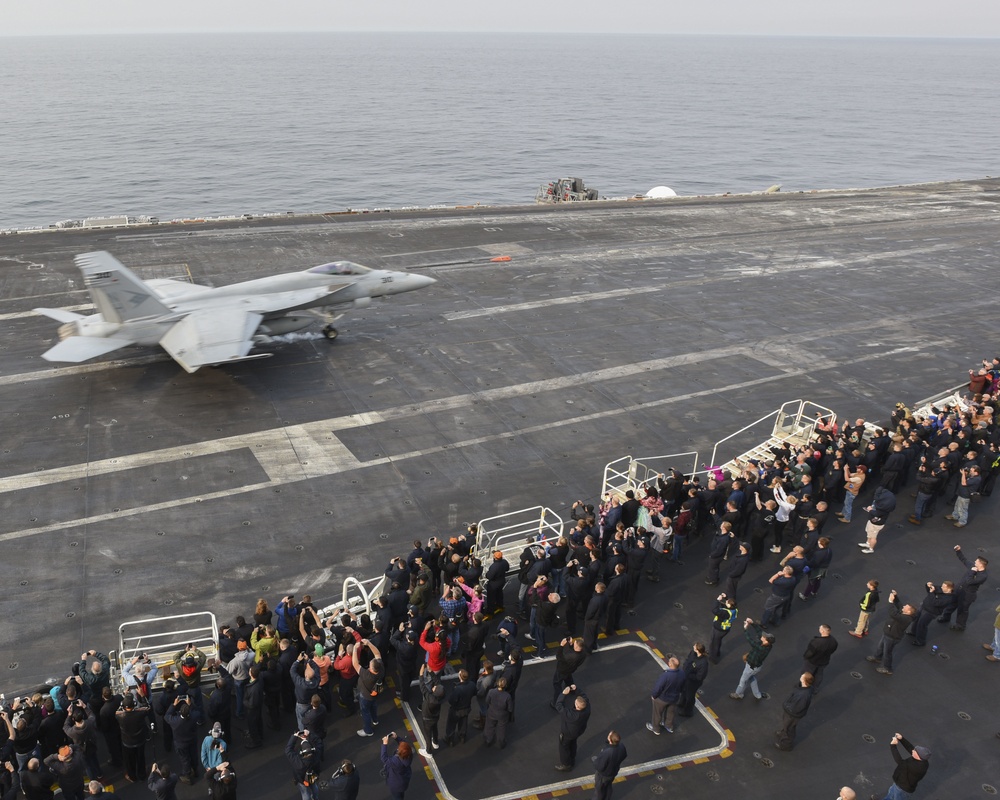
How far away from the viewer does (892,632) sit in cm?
1367

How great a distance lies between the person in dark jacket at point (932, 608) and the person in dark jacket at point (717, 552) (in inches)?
139

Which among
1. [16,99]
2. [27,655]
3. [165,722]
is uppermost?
[16,99]

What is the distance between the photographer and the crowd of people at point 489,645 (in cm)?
1126

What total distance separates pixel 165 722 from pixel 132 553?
757 cm

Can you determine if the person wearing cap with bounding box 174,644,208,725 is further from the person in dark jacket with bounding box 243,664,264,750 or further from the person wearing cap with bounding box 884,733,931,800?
the person wearing cap with bounding box 884,733,931,800

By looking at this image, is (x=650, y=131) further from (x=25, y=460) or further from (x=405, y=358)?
(x=25, y=460)

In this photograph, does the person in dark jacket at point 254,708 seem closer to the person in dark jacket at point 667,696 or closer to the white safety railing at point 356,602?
the white safety railing at point 356,602

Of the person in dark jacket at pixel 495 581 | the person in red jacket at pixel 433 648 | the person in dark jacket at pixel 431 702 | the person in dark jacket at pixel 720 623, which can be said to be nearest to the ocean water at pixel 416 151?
the person in dark jacket at pixel 495 581

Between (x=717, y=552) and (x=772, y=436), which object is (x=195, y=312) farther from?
(x=717, y=552)

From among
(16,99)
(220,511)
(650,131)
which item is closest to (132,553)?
(220,511)

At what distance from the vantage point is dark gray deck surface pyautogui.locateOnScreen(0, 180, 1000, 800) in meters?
13.2

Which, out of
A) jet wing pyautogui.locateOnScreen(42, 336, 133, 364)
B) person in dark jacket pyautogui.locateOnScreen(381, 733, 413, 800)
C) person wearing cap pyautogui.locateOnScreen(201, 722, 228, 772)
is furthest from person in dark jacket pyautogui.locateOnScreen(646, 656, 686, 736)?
jet wing pyautogui.locateOnScreen(42, 336, 133, 364)

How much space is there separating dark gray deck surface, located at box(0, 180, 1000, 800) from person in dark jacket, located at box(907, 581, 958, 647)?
41 centimetres

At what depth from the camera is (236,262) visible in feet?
129
